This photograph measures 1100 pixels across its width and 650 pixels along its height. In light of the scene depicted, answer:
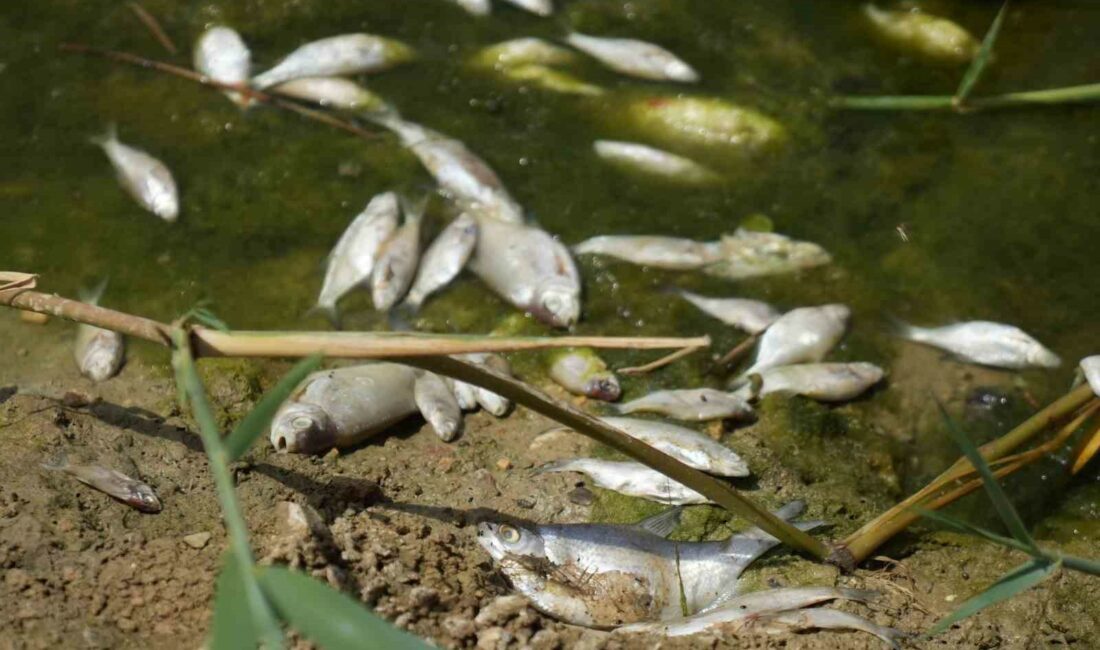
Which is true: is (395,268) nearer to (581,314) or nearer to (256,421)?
(581,314)

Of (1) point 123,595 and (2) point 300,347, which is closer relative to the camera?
(2) point 300,347

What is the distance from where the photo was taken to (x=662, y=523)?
9.83ft

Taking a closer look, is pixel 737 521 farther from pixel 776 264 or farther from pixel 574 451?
pixel 776 264

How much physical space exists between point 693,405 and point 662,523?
0.66 meters

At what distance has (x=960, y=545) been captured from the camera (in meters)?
3.17

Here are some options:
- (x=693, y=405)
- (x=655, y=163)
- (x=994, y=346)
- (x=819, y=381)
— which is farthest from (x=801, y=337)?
(x=655, y=163)

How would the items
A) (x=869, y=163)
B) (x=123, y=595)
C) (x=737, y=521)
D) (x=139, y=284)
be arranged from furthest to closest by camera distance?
(x=869, y=163) < (x=139, y=284) < (x=737, y=521) < (x=123, y=595)

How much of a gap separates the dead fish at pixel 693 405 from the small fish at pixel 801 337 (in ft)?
0.77

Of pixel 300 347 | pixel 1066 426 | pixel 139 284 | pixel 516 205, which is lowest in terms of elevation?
pixel 139 284

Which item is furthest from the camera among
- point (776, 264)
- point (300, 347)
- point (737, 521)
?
point (776, 264)

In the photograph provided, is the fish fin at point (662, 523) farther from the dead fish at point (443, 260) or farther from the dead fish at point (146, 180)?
the dead fish at point (146, 180)

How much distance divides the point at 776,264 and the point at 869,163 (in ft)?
2.64

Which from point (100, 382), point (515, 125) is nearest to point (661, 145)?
point (515, 125)

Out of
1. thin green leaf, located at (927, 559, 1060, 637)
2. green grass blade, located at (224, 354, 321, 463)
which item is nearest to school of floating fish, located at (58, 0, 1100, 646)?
thin green leaf, located at (927, 559, 1060, 637)
